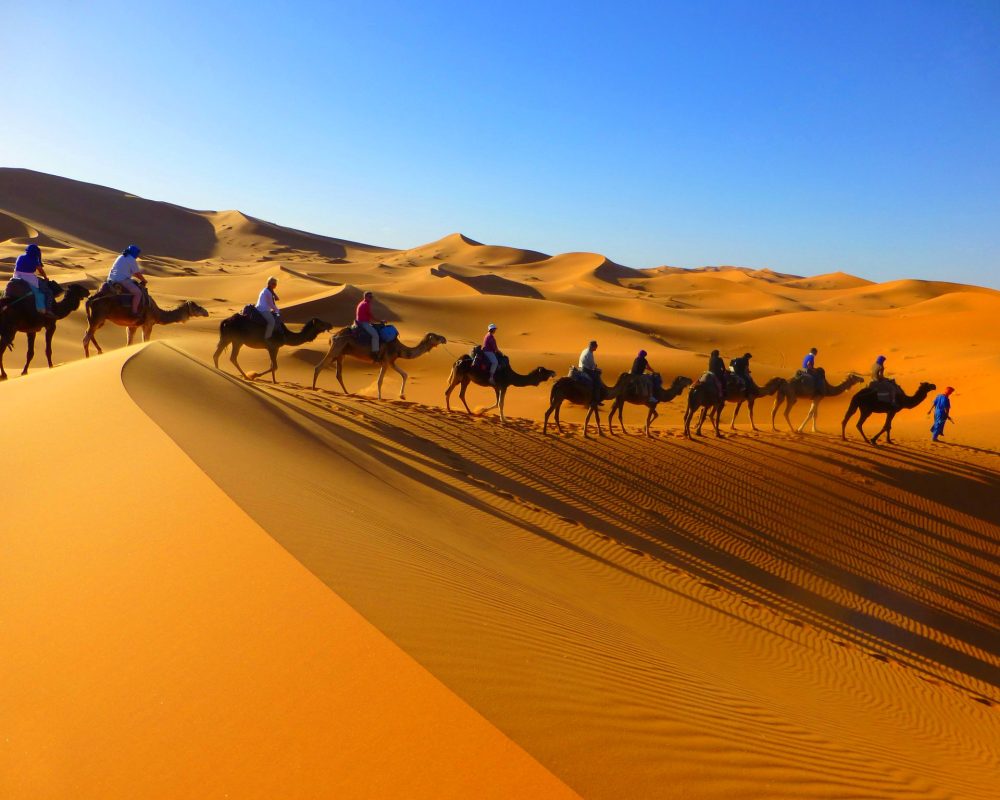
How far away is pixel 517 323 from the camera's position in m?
41.9

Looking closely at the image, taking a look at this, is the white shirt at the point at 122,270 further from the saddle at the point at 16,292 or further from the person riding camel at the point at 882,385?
the person riding camel at the point at 882,385

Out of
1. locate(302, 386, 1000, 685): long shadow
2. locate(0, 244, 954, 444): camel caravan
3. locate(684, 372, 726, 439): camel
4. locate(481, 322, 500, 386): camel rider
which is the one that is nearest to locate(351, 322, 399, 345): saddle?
locate(0, 244, 954, 444): camel caravan

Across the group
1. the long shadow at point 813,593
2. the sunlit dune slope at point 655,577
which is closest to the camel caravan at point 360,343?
the sunlit dune slope at point 655,577

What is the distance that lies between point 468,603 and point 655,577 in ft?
18.9

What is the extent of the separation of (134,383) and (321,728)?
309 inches

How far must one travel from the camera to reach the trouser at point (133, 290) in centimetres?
1683

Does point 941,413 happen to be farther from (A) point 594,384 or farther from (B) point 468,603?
(B) point 468,603

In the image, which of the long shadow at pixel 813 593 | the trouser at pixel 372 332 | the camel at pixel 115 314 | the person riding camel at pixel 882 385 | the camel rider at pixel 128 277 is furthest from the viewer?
the person riding camel at pixel 882 385

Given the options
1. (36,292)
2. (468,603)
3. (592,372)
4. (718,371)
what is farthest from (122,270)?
(468,603)

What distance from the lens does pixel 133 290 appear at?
1697 cm

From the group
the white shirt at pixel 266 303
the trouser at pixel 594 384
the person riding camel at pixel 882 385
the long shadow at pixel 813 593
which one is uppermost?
the person riding camel at pixel 882 385

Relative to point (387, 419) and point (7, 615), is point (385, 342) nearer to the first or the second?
point (387, 419)

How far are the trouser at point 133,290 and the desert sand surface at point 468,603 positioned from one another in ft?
14.0

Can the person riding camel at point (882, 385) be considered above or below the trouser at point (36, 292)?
above
